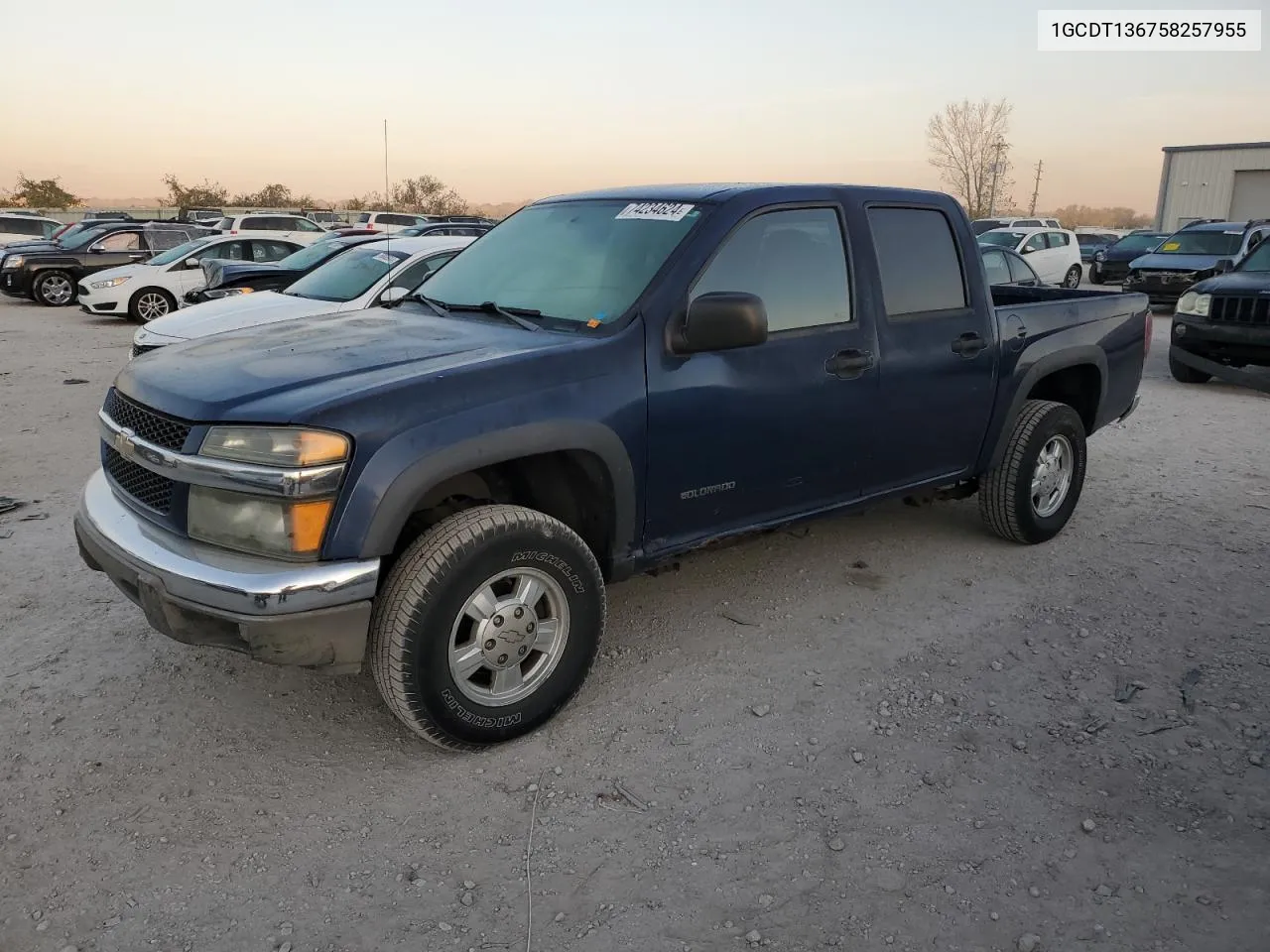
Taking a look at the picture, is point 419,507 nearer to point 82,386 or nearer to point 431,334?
point 431,334

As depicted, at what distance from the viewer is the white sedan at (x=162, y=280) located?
601 inches

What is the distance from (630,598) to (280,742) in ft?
5.66

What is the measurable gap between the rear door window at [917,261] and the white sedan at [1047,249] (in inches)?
668

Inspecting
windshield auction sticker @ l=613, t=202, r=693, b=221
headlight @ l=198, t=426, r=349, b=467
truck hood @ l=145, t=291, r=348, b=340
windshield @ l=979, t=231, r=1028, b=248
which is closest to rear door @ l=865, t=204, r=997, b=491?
windshield auction sticker @ l=613, t=202, r=693, b=221

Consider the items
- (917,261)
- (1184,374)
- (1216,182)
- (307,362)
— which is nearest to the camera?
(307,362)

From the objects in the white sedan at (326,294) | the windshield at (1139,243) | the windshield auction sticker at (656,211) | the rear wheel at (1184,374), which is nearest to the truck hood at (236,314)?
the white sedan at (326,294)

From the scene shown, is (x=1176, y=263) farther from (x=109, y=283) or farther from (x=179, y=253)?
(x=109, y=283)

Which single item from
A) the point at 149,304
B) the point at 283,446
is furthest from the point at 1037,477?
the point at 149,304

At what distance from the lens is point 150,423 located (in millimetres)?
3146

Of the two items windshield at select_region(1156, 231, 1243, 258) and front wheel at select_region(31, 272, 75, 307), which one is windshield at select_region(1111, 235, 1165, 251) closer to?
windshield at select_region(1156, 231, 1243, 258)

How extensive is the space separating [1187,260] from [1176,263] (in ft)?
0.80

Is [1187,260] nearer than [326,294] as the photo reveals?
No

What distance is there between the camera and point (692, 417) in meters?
3.55

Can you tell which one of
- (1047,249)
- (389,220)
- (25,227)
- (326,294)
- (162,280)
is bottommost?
(162,280)
